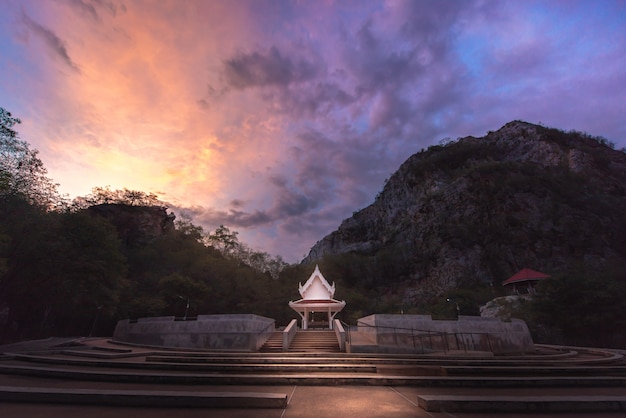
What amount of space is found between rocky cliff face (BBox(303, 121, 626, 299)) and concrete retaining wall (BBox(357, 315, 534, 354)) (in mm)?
37894

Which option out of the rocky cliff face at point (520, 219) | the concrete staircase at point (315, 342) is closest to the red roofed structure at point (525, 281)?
the rocky cliff face at point (520, 219)

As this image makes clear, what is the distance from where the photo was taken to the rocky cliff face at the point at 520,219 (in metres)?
51.5

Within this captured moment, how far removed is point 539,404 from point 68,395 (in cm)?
743

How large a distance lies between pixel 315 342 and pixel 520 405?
46.4ft

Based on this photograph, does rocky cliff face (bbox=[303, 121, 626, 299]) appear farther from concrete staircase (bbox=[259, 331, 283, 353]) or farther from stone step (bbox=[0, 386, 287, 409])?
stone step (bbox=[0, 386, 287, 409])

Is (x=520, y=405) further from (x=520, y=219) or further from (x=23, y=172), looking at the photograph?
(x=520, y=219)

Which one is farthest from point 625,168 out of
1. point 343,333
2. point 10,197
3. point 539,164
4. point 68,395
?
point 10,197

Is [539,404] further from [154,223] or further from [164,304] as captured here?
[154,223]

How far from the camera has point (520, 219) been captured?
56000 millimetres

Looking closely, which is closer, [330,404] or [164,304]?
[330,404]

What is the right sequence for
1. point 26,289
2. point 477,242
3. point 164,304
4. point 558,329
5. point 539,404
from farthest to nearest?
point 477,242
point 164,304
point 558,329
point 26,289
point 539,404

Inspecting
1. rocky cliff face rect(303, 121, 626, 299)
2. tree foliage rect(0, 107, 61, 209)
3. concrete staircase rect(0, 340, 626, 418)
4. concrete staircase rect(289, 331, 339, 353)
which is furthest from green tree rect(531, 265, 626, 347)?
tree foliage rect(0, 107, 61, 209)

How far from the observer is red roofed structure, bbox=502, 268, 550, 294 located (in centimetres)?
4000

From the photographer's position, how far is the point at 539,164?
68.8 m
